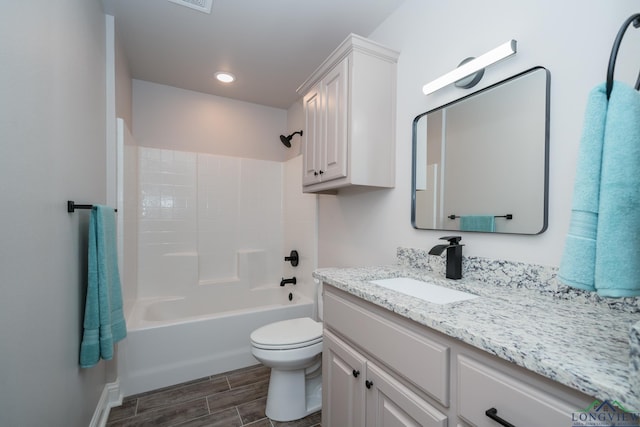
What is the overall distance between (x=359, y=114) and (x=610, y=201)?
3.93 ft

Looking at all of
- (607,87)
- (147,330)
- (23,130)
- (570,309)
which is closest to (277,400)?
(147,330)

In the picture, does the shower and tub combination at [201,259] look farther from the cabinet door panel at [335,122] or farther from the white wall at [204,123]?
the cabinet door panel at [335,122]

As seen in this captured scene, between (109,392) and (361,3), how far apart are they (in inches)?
113

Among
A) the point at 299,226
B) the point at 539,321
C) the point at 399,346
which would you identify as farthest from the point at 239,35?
the point at 539,321

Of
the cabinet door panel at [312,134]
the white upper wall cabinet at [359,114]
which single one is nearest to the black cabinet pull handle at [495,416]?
the white upper wall cabinet at [359,114]

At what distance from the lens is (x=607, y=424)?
1.54 ft

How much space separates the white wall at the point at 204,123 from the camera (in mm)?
2713

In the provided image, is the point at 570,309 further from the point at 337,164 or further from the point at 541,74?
the point at 337,164

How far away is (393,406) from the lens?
3.07ft

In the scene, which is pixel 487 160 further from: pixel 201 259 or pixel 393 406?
pixel 201 259

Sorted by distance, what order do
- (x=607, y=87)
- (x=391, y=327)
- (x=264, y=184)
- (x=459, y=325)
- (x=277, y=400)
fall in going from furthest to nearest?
(x=264, y=184), (x=277, y=400), (x=391, y=327), (x=459, y=325), (x=607, y=87)

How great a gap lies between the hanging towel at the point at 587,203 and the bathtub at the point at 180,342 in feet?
7.02

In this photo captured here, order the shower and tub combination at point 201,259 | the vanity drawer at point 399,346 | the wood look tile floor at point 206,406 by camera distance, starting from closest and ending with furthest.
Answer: the vanity drawer at point 399,346 < the wood look tile floor at point 206,406 < the shower and tub combination at point 201,259

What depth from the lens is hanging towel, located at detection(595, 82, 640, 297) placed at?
552 millimetres
